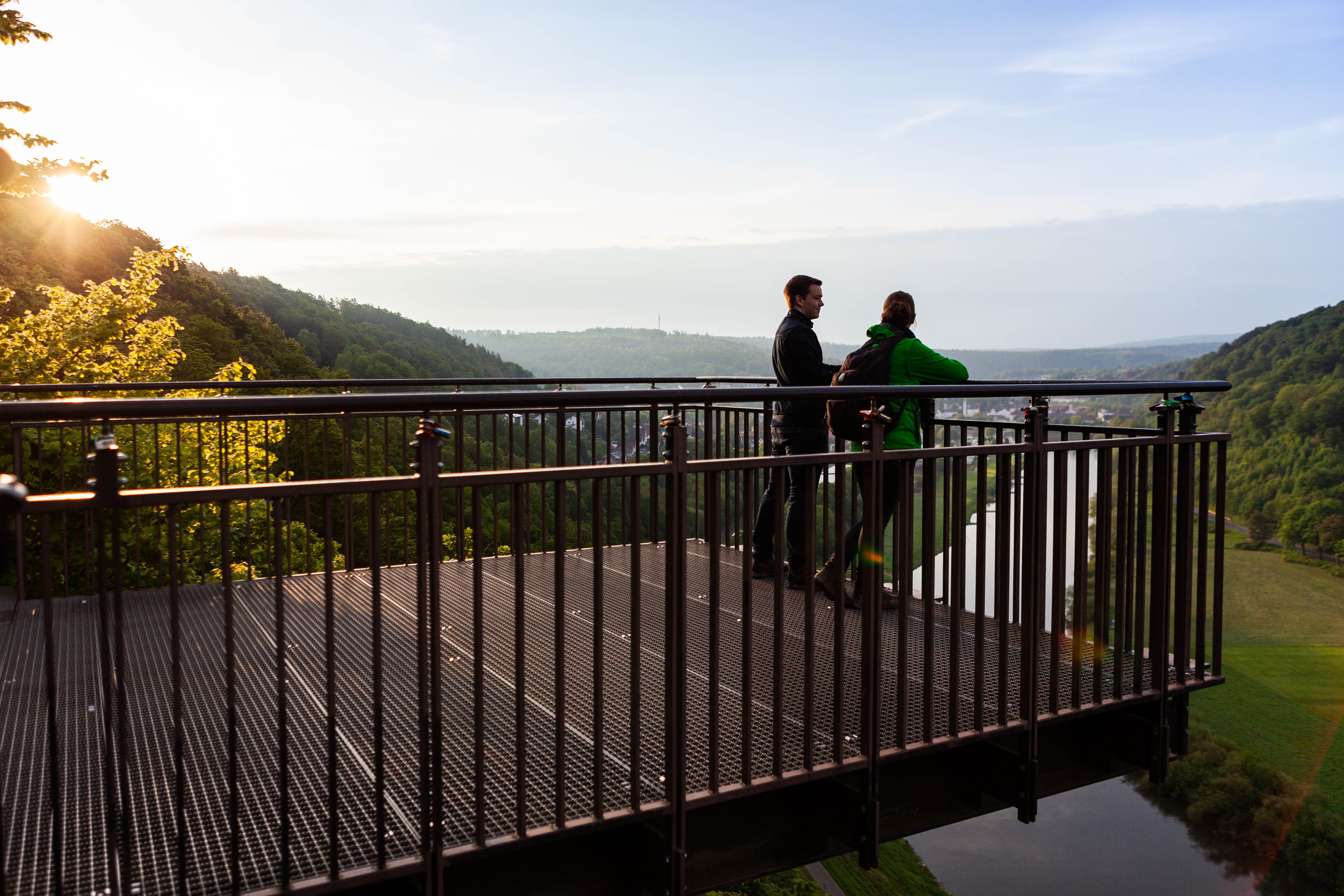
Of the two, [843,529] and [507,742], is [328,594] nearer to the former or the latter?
[507,742]

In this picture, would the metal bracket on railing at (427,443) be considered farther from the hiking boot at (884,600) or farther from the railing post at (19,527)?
the hiking boot at (884,600)

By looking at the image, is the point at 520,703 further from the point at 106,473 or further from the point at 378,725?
the point at 106,473

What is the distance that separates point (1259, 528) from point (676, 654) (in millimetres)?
119926

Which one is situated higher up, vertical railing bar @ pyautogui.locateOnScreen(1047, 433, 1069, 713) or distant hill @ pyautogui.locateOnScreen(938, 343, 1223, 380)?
distant hill @ pyautogui.locateOnScreen(938, 343, 1223, 380)

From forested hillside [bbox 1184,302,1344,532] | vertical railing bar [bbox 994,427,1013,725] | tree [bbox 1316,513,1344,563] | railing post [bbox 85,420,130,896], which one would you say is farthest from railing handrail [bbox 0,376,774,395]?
tree [bbox 1316,513,1344,563]

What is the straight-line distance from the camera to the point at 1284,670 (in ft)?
266

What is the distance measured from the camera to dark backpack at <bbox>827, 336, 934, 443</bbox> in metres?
4.49

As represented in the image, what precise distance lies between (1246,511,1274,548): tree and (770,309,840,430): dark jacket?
378 ft

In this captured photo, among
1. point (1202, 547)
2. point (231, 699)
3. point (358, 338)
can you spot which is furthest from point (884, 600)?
point (358, 338)

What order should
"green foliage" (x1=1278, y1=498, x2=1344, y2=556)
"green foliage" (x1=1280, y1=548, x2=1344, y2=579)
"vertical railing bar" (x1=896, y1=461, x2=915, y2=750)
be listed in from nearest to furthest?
"vertical railing bar" (x1=896, y1=461, x2=915, y2=750)
"green foliage" (x1=1278, y1=498, x2=1344, y2=556)
"green foliage" (x1=1280, y1=548, x2=1344, y2=579)

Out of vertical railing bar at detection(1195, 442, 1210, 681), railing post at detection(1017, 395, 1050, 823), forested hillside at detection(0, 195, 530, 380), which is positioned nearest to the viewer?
railing post at detection(1017, 395, 1050, 823)

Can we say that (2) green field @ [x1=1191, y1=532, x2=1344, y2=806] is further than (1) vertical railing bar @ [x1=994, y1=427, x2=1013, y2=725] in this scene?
Yes

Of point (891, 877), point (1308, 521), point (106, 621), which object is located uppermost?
point (106, 621)

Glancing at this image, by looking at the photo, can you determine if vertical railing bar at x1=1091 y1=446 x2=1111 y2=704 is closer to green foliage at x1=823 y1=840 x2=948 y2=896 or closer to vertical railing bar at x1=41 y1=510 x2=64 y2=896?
vertical railing bar at x1=41 y1=510 x2=64 y2=896
